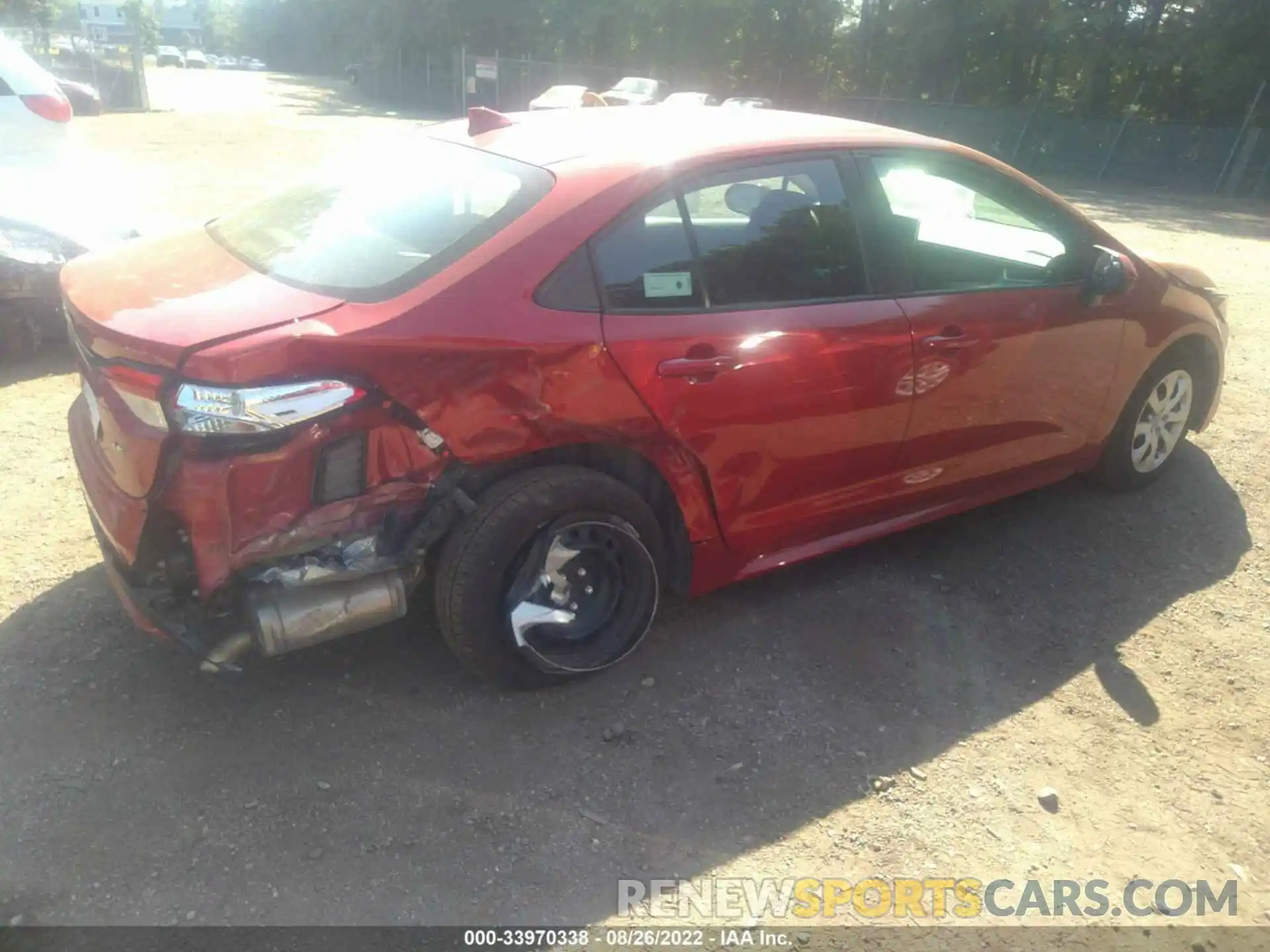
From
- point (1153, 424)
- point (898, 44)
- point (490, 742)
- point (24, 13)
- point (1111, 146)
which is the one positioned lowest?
point (24, 13)

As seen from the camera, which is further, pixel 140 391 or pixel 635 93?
pixel 635 93

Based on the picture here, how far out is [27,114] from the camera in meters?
8.72

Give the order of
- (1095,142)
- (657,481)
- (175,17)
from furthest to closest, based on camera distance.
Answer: (175,17) → (1095,142) → (657,481)

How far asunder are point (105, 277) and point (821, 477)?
240 centimetres

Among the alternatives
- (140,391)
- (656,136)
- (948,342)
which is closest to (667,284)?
(656,136)

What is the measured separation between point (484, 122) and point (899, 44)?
30733 millimetres

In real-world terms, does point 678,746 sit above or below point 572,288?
below

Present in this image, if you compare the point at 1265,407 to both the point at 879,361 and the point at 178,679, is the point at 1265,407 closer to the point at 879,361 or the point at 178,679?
the point at 879,361

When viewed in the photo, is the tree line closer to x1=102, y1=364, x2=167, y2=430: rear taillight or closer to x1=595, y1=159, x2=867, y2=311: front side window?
x1=595, y1=159, x2=867, y2=311: front side window

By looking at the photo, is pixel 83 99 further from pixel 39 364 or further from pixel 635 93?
pixel 39 364

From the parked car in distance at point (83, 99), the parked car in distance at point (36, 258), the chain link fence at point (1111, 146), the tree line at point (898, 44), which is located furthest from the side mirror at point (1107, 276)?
the tree line at point (898, 44)

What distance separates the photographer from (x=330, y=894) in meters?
2.46

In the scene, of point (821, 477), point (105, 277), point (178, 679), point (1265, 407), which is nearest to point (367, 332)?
point (105, 277)

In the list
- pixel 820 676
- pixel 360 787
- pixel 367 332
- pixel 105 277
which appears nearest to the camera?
pixel 367 332
